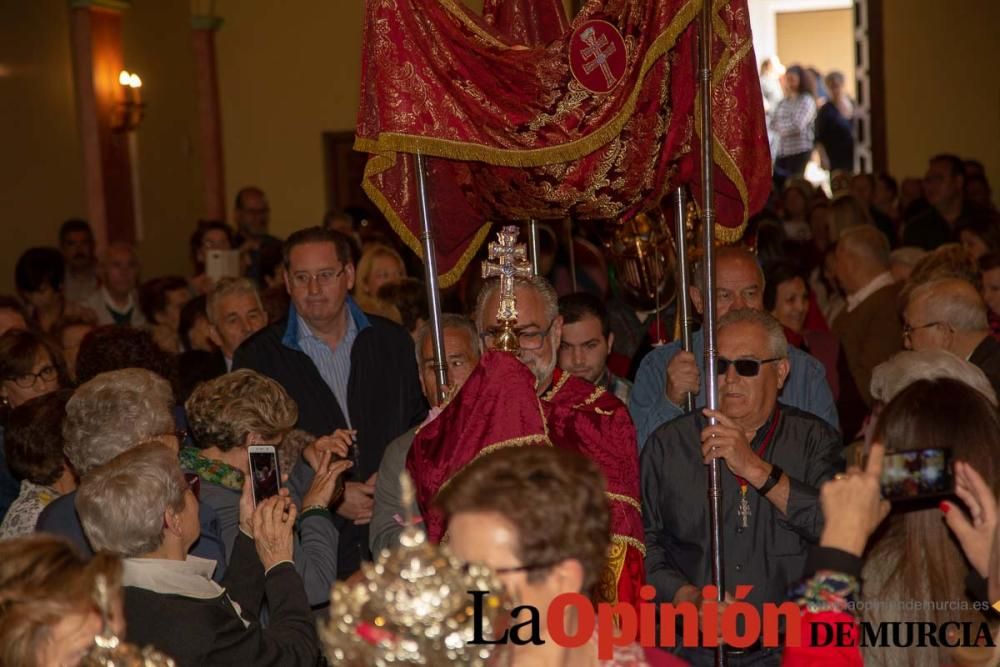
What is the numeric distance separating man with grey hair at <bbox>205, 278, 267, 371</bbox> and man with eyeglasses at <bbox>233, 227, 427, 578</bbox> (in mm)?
964

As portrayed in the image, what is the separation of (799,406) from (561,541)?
2.94 metres

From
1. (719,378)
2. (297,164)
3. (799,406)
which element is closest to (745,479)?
(719,378)

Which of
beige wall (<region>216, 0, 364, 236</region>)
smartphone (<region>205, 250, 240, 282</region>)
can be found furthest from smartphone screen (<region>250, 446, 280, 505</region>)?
beige wall (<region>216, 0, 364, 236</region>)

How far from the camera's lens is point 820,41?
64.6ft

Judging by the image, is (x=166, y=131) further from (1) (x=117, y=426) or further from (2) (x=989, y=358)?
(1) (x=117, y=426)

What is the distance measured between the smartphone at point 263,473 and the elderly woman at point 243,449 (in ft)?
0.85

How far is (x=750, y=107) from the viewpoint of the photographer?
193 inches

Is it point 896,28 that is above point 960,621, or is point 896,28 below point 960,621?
above

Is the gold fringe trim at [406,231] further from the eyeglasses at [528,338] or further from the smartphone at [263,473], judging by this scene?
the smartphone at [263,473]

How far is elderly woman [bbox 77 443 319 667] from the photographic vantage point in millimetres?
3469

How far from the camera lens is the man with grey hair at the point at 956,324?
5.55m

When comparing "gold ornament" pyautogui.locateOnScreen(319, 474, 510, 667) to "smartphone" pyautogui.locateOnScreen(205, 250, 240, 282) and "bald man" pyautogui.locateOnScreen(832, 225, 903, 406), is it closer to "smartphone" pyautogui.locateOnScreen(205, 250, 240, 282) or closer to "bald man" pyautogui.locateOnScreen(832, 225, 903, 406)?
"bald man" pyautogui.locateOnScreen(832, 225, 903, 406)

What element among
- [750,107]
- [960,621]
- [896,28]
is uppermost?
[896,28]

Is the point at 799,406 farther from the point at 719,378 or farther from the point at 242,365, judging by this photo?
the point at 242,365
